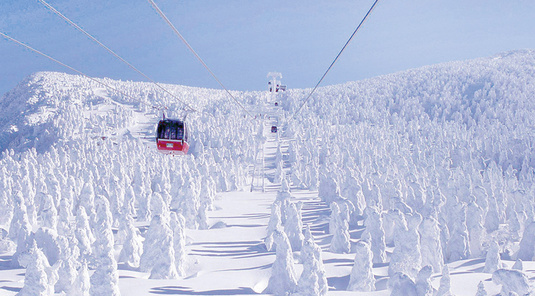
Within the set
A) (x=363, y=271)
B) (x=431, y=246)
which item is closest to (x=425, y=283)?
(x=363, y=271)

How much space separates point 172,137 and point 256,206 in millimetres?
33615

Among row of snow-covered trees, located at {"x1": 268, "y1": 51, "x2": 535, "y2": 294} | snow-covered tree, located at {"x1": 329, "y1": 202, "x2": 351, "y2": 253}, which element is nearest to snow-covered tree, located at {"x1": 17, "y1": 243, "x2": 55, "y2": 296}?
Result: row of snow-covered trees, located at {"x1": 268, "y1": 51, "x2": 535, "y2": 294}

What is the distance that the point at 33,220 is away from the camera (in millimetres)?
47938

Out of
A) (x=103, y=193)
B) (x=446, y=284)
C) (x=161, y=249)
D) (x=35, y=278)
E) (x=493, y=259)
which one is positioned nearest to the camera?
(x=446, y=284)

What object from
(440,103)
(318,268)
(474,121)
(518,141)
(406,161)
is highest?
(440,103)

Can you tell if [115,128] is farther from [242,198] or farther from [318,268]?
[318,268]

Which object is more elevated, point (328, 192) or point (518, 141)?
point (518, 141)

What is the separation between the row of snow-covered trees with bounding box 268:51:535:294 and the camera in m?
32.6

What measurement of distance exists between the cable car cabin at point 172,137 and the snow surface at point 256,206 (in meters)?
4.63

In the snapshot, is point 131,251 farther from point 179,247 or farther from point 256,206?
point 256,206

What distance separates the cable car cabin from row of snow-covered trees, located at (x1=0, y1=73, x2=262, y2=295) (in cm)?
463

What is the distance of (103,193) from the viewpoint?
2151 inches

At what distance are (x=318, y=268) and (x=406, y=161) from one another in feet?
233

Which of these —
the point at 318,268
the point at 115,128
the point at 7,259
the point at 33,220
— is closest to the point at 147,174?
the point at 33,220
